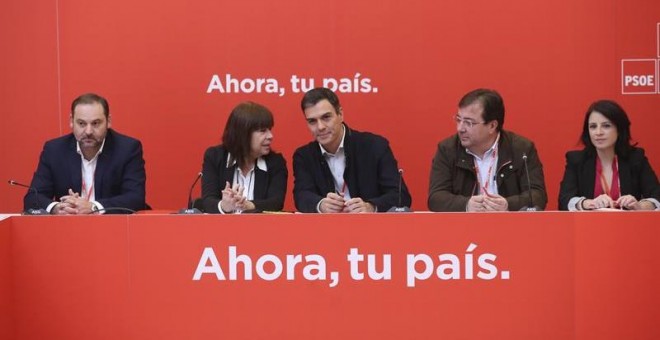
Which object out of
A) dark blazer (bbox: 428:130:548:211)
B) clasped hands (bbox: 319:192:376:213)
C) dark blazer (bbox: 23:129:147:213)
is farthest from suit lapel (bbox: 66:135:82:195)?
dark blazer (bbox: 428:130:548:211)

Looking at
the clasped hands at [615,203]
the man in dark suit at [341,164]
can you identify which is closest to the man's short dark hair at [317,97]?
the man in dark suit at [341,164]

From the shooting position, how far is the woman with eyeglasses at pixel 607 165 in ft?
16.9

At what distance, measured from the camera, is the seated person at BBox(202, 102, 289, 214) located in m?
5.28

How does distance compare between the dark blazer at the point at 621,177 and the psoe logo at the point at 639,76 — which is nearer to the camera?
the dark blazer at the point at 621,177

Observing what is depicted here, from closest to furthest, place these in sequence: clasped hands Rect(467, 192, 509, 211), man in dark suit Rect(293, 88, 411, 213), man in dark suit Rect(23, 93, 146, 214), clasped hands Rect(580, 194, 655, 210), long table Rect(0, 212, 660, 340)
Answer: long table Rect(0, 212, 660, 340), clasped hands Rect(467, 192, 509, 211), clasped hands Rect(580, 194, 655, 210), man in dark suit Rect(293, 88, 411, 213), man in dark suit Rect(23, 93, 146, 214)

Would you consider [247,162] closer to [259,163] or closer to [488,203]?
[259,163]

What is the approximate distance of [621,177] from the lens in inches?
203

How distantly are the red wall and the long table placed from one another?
Answer: 2441mm

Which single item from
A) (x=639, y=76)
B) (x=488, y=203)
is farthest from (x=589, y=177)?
(x=639, y=76)

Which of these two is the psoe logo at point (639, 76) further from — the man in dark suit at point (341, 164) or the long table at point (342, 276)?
the long table at point (342, 276)

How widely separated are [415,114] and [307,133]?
64 cm

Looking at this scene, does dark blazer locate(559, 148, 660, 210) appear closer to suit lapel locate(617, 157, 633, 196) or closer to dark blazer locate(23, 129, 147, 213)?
suit lapel locate(617, 157, 633, 196)

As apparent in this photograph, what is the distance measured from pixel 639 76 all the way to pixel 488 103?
62.1 inches

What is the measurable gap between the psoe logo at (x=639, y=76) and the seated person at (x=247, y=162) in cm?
216
